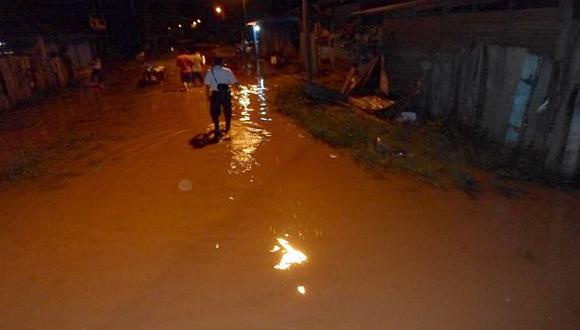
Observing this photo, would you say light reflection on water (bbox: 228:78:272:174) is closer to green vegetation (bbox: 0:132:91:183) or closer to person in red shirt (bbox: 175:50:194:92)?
person in red shirt (bbox: 175:50:194:92)

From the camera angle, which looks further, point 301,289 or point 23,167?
point 23,167

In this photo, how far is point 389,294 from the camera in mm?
3785

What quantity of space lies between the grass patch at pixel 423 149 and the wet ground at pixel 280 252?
0.40 meters

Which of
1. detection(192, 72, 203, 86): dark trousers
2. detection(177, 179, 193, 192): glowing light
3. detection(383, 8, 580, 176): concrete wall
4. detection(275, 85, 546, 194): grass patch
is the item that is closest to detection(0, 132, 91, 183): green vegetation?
detection(177, 179, 193, 192): glowing light

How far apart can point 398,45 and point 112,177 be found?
8512 millimetres

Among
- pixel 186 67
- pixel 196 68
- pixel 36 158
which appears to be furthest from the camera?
pixel 196 68

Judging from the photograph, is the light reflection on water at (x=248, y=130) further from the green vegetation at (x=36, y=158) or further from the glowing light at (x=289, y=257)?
the green vegetation at (x=36, y=158)

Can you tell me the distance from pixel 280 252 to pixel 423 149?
379 cm

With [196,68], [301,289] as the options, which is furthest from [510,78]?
[196,68]

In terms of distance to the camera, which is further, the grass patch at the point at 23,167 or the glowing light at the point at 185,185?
the grass patch at the point at 23,167

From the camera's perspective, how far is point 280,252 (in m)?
4.50

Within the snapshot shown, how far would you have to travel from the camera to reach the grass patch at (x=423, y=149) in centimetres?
618

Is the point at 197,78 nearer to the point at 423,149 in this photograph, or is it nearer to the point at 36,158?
the point at 36,158

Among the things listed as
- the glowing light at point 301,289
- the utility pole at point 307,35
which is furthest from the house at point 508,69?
the glowing light at point 301,289
